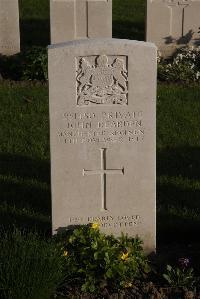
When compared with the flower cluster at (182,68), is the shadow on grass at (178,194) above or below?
below

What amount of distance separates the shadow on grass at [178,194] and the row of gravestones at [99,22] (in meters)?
4.12

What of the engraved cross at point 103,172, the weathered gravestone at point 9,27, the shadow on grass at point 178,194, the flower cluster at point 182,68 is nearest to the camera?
the engraved cross at point 103,172

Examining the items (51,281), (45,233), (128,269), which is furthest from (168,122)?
(51,281)

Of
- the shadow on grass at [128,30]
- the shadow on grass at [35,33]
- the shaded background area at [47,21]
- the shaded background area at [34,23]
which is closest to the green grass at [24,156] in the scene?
the shadow on grass at [35,33]

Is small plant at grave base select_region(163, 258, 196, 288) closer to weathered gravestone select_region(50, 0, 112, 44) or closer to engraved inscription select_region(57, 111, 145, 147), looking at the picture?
engraved inscription select_region(57, 111, 145, 147)

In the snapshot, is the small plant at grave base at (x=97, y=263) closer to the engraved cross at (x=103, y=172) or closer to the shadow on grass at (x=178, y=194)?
the engraved cross at (x=103, y=172)

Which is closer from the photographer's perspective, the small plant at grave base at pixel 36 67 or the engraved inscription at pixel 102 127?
the engraved inscription at pixel 102 127

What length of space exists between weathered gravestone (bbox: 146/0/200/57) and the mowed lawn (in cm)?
180

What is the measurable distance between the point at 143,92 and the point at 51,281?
1.57m

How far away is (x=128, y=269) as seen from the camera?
5.16 meters

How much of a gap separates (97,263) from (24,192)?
201 cm

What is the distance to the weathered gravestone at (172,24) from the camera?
11727 millimetres

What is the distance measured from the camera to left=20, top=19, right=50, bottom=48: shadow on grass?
564 inches

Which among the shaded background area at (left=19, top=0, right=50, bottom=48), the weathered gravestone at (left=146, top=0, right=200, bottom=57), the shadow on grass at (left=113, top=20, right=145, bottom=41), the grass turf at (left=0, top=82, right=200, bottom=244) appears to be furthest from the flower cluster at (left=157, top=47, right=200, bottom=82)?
the shaded background area at (left=19, top=0, right=50, bottom=48)
